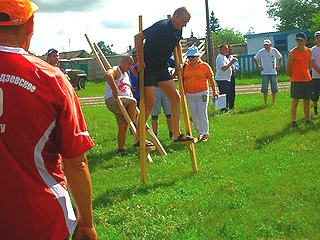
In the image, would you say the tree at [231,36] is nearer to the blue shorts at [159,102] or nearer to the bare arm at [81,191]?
the blue shorts at [159,102]

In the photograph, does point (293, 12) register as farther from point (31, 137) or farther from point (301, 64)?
point (31, 137)

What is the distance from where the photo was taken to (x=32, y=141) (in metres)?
2.17

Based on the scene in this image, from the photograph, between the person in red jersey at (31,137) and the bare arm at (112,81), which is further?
the bare arm at (112,81)

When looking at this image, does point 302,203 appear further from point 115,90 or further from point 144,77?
point 115,90

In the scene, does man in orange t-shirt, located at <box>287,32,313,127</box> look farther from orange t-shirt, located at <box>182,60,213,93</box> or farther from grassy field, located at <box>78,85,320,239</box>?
orange t-shirt, located at <box>182,60,213,93</box>

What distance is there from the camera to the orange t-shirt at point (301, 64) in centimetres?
1066

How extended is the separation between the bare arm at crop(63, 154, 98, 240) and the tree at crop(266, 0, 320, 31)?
6619cm

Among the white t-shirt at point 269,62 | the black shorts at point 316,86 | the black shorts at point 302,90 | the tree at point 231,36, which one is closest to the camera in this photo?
the black shorts at point 302,90

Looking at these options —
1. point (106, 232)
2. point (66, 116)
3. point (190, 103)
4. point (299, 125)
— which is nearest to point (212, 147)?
point (190, 103)

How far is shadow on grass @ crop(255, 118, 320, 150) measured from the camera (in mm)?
9336

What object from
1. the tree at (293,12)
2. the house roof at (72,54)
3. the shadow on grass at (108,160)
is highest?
the tree at (293,12)

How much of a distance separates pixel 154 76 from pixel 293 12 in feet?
214

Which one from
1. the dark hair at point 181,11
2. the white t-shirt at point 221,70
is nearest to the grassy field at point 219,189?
the dark hair at point 181,11

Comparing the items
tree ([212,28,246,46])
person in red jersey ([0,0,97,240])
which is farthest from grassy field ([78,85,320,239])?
tree ([212,28,246,46])
